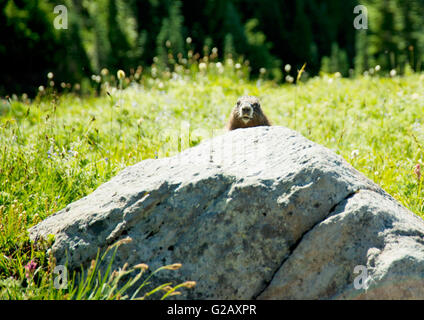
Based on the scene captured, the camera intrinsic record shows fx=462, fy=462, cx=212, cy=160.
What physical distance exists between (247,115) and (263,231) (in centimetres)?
225

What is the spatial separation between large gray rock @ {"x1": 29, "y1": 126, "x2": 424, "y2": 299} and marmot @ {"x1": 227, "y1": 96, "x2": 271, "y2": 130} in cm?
175

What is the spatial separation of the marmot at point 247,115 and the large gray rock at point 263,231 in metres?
1.75

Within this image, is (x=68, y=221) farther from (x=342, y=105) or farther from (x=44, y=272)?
(x=342, y=105)

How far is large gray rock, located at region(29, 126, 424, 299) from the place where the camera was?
10.3 feet

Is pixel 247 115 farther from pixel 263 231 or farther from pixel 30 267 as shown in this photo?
pixel 30 267

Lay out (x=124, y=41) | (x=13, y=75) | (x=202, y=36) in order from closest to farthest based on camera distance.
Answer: (x=13, y=75) → (x=124, y=41) → (x=202, y=36)

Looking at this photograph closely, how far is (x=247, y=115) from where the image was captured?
17.3 ft

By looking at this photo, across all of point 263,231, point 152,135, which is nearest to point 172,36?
point 152,135

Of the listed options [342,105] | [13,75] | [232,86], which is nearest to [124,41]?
[13,75]

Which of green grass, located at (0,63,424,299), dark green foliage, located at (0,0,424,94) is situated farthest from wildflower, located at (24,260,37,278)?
dark green foliage, located at (0,0,424,94)

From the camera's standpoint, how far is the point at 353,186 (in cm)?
340

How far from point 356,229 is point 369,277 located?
331 mm

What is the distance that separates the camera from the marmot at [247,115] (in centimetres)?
526

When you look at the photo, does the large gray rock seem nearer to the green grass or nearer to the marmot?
the green grass
